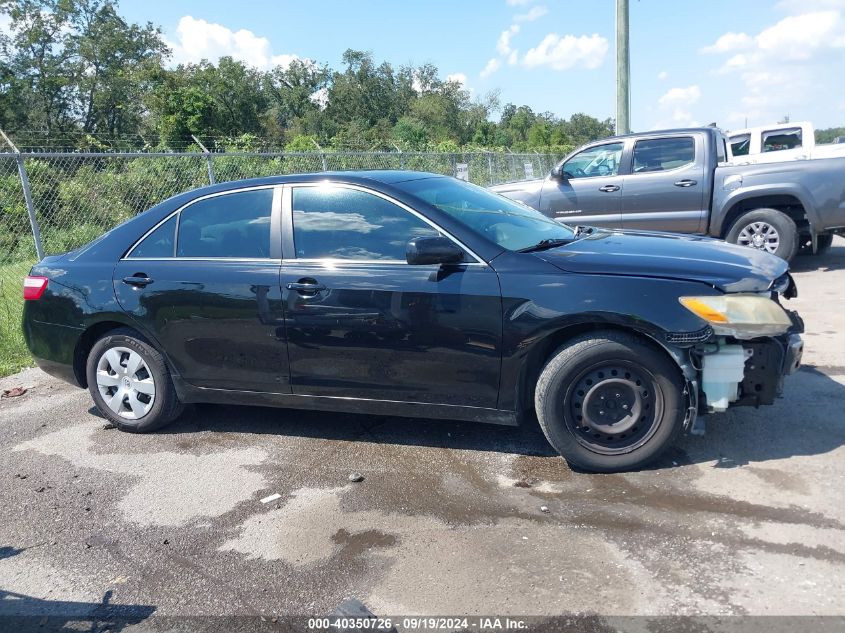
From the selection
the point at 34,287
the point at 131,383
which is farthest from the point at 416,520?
the point at 34,287

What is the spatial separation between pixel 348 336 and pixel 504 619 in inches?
76.3

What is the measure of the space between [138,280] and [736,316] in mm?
3675

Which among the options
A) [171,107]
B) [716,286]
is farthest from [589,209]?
[171,107]

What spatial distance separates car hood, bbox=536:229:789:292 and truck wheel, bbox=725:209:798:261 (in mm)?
5145

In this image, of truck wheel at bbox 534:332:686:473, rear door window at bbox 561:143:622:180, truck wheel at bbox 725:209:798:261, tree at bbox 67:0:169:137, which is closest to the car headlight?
truck wheel at bbox 534:332:686:473

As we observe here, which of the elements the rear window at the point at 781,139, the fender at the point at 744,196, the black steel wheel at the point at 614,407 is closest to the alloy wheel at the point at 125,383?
the black steel wheel at the point at 614,407

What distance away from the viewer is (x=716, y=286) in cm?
371

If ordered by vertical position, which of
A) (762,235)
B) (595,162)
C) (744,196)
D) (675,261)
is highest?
(595,162)

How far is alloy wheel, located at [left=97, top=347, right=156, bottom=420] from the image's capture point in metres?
4.83

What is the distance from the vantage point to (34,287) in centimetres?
505

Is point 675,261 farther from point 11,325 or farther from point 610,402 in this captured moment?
point 11,325

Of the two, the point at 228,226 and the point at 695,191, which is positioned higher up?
the point at 695,191

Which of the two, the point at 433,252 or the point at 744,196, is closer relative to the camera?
the point at 433,252

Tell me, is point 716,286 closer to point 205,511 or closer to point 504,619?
point 504,619
